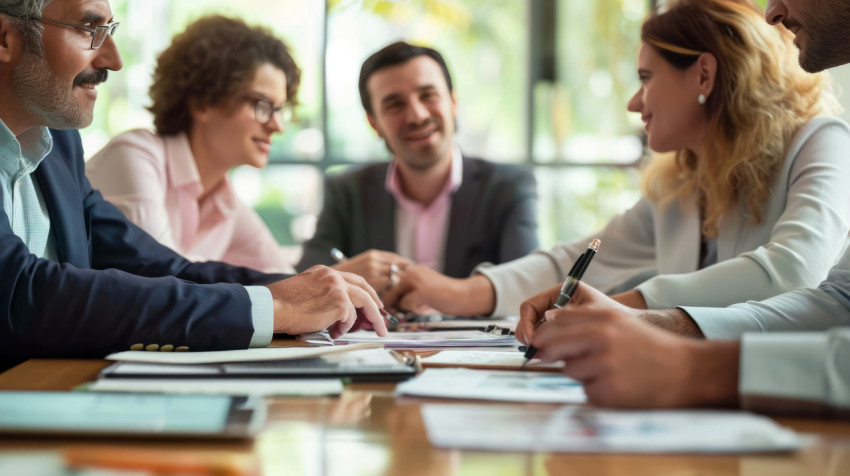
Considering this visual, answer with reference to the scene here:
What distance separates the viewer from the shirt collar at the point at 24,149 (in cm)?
158

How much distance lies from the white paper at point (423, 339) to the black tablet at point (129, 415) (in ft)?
1.94

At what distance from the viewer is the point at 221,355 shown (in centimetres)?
124

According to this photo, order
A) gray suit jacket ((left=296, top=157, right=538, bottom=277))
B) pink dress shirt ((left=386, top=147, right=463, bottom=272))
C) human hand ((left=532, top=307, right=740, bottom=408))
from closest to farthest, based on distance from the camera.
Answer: human hand ((left=532, top=307, right=740, bottom=408)), gray suit jacket ((left=296, top=157, right=538, bottom=277)), pink dress shirt ((left=386, top=147, right=463, bottom=272))

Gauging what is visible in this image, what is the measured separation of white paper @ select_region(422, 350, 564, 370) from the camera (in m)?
1.26

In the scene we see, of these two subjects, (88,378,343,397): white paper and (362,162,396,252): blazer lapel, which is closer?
(88,378,343,397): white paper

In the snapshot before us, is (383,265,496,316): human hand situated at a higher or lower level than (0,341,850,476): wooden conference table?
lower

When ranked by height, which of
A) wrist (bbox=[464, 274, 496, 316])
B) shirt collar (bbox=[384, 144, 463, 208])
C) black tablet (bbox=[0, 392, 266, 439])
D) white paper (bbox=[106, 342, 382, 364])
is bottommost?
wrist (bbox=[464, 274, 496, 316])

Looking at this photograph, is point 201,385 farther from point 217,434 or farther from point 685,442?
point 685,442

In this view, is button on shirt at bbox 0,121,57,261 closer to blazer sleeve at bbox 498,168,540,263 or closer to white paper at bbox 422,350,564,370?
white paper at bbox 422,350,564,370

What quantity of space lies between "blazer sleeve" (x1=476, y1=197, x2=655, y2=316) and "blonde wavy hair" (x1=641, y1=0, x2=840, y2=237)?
20cm

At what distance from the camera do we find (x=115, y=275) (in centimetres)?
133

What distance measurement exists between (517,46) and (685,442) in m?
4.96

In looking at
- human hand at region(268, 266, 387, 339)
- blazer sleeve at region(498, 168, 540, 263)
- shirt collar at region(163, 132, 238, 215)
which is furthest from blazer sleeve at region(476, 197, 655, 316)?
shirt collar at region(163, 132, 238, 215)

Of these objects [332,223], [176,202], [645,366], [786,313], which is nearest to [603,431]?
[645,366]
